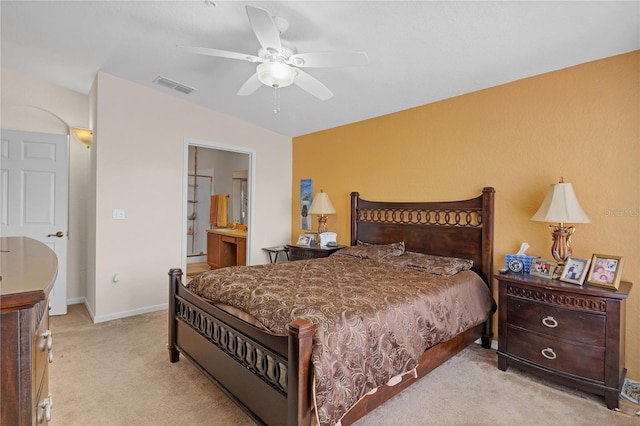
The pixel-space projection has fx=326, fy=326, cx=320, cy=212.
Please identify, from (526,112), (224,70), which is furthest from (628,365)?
(224,70)

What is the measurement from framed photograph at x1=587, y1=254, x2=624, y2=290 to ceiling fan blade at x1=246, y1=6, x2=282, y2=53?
2.71 meters

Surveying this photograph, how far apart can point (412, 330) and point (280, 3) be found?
237cm

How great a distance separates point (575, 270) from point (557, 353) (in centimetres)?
62

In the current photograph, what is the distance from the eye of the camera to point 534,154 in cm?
290

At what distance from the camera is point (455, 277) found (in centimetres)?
278

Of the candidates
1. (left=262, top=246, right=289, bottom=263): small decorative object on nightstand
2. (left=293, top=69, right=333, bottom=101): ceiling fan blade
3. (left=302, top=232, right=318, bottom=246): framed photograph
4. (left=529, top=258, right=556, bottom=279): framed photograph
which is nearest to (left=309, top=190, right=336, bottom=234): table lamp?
(left=302, top=232, right=318, bottom=246): framed photograph

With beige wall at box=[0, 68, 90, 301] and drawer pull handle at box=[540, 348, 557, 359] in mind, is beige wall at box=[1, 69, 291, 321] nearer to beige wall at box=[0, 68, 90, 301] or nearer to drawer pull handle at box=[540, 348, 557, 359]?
beige wall at box=[0, 68, 90, 301]

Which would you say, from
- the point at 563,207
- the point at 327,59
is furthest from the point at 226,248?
the point at 563,207

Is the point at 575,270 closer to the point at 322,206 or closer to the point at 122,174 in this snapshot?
the point at 322,206

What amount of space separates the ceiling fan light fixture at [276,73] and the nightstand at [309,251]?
237 centimetres

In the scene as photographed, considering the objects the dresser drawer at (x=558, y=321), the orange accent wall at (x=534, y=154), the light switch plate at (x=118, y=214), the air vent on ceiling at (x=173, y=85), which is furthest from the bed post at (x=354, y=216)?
the light switch plate at (x=118, y=214)

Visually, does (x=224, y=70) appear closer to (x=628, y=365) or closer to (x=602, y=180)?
(x=602, y=180)

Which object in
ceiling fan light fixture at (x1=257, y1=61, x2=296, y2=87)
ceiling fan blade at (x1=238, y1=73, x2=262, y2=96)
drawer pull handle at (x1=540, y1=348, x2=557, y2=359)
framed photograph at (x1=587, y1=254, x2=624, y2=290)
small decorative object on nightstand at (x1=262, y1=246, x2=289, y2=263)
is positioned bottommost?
drawer pull handle at (x1=540, y1=348, x2=557, y2=359)

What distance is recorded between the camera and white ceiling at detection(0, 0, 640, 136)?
221 cm
